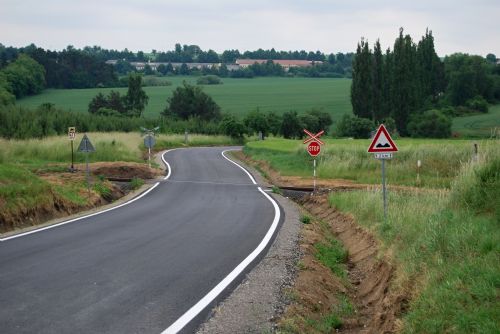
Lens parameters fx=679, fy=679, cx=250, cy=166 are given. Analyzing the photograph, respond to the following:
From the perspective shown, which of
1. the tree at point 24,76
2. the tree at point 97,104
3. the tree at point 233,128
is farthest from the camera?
the tree at point 24,76

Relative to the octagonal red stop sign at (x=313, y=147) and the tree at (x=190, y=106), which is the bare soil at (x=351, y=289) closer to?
the octagonal red stop sign at (x=313, y=147)

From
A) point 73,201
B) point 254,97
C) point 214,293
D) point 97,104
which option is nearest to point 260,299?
point 214,293

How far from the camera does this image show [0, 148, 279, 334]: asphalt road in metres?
8.30

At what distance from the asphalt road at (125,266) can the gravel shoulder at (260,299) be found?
39 centimetres

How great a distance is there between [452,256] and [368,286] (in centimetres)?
261

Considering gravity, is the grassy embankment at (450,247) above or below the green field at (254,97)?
above

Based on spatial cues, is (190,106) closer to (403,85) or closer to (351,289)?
(403,85)

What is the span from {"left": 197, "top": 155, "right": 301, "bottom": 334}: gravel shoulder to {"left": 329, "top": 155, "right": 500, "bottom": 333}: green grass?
1.77 meters

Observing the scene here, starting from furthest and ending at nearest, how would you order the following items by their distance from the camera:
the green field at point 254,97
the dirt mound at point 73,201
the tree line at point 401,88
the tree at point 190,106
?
the green field at point 254,97 → the tree at point 190,106 → the tree line at point 401,88 → the dirt mound at point 73,201

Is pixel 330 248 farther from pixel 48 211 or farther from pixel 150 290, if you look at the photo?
pixel 48 211

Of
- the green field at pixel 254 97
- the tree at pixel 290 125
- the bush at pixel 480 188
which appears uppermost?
the bush at pixel 480 188

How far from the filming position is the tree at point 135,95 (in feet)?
355

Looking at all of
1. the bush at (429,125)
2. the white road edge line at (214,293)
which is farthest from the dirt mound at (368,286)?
the bush at (429,125)

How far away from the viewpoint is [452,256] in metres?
9.59
